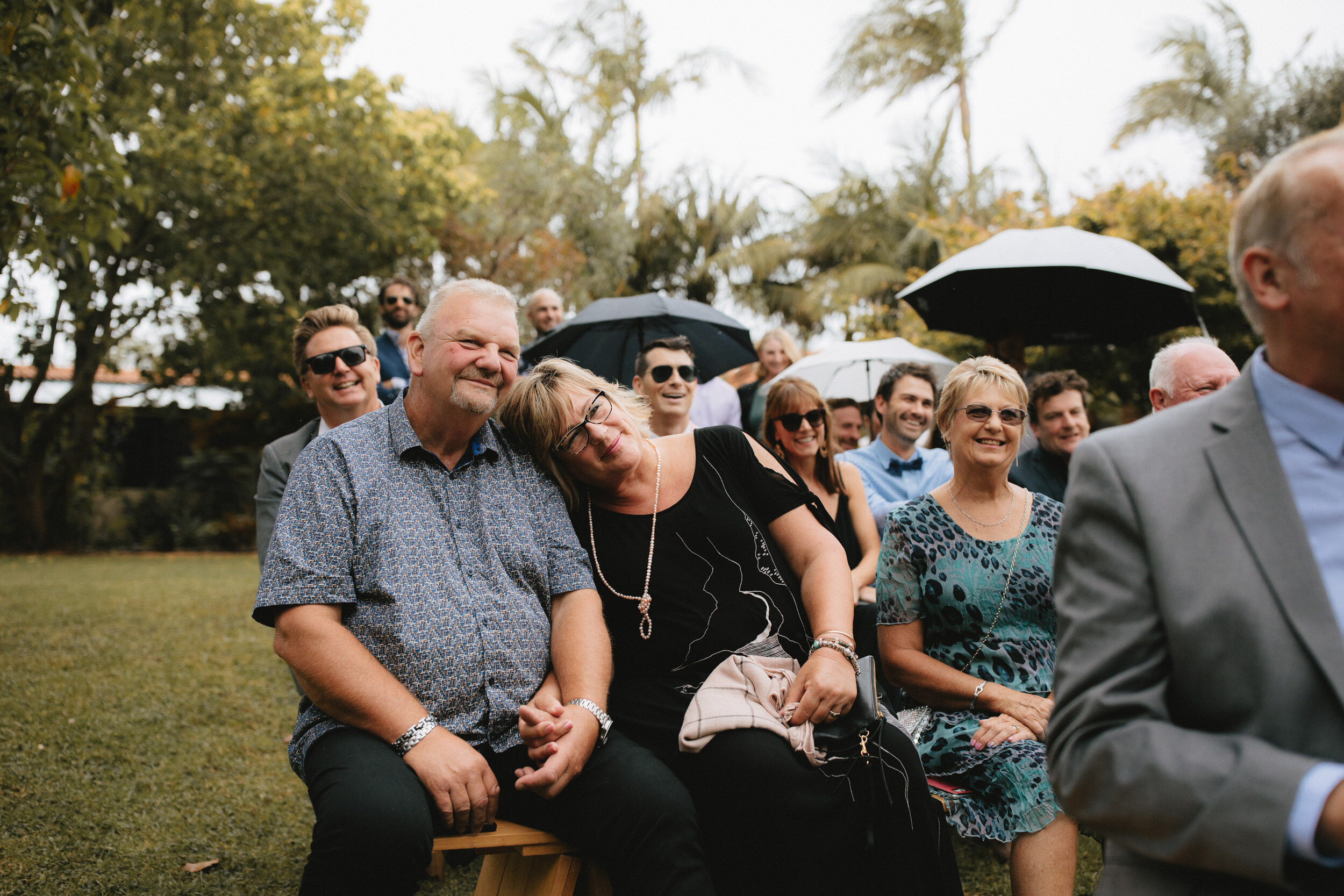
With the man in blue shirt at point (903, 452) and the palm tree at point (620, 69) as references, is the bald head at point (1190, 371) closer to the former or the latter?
the man in blue shirt at point (903, 452)

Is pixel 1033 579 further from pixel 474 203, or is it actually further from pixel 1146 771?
pixel 474 203

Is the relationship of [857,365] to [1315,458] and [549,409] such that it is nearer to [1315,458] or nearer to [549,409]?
[549,409]

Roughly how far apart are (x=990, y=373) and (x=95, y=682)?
6.55m

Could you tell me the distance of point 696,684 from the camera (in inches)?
109

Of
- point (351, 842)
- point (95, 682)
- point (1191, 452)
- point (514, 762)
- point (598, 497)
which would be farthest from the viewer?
point (95, 682)

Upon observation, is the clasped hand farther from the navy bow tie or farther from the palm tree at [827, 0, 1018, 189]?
the palm tree at [827, 0, 1018, 189]

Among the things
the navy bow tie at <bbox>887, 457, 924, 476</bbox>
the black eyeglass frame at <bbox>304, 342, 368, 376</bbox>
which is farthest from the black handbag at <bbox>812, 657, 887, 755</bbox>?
the navy bow tie at <bbox>887, 457, 924, 476</bbox>

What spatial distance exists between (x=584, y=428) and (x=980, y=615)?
1.51 meters

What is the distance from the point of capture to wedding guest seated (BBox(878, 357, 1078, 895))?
283cm

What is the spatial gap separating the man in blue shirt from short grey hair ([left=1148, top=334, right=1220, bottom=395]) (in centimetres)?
174

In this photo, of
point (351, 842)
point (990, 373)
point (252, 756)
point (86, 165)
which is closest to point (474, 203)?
point (86, 165)

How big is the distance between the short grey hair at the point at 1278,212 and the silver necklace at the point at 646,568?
5.95ft

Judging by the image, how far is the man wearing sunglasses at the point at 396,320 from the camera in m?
6.23

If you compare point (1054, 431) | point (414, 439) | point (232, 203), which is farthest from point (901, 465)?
point (232, 203)
